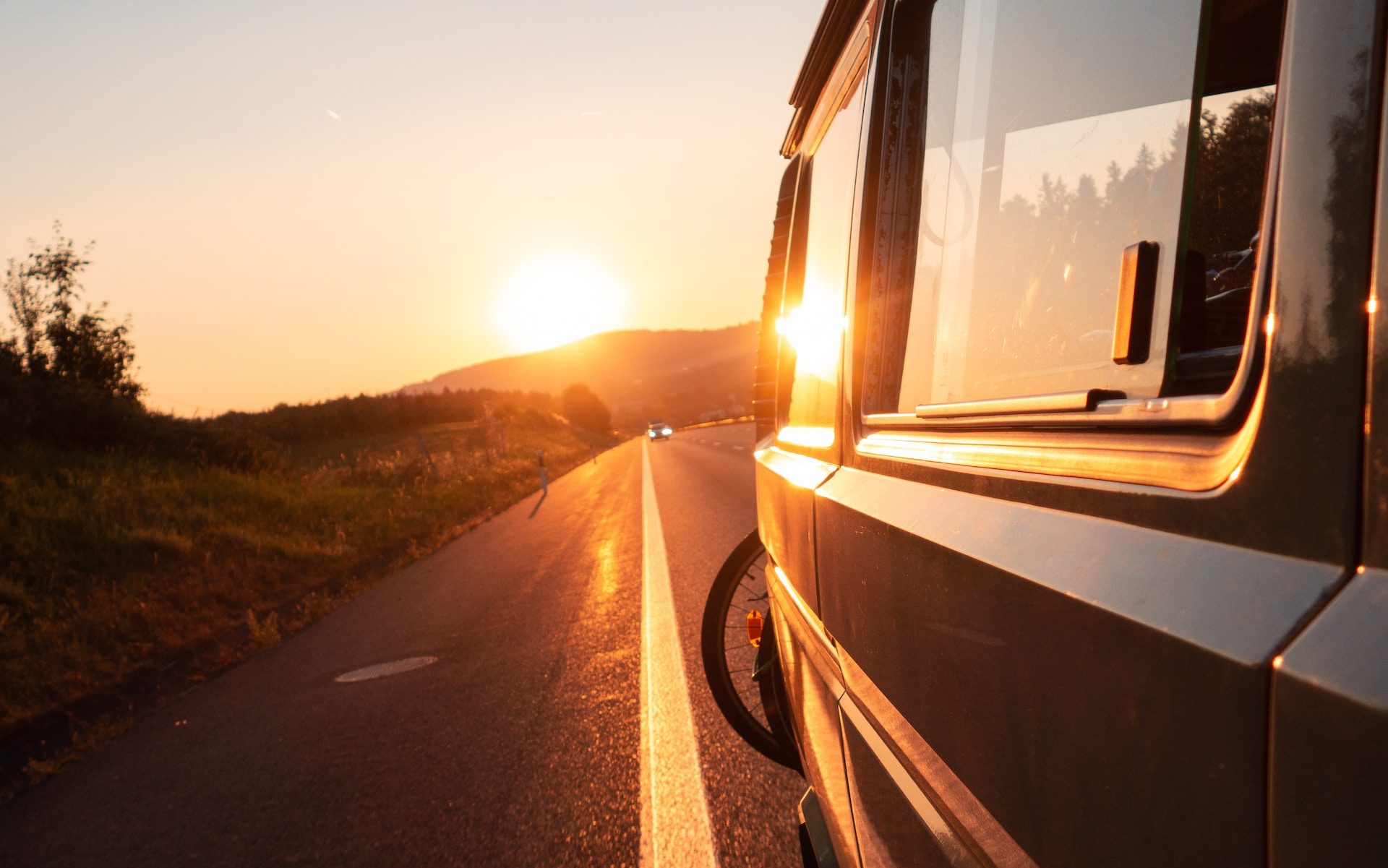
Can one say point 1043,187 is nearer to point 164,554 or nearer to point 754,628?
point 754,628

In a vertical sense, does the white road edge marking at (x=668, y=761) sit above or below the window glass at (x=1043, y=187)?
below

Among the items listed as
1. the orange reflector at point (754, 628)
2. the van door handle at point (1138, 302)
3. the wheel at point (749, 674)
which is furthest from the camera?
the orange reflector at point (754, 628)

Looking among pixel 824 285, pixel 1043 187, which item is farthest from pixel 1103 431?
pixel 824 285

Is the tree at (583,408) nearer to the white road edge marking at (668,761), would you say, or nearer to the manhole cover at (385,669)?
the manhole cover at (385,669)

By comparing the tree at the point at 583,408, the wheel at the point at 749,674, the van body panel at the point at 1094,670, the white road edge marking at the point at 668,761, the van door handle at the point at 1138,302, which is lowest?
the tree at the point at 583,408

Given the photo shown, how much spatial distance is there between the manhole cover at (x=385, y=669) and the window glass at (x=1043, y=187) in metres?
5.34

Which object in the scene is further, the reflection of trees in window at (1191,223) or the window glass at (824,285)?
the window glass at (824,285)

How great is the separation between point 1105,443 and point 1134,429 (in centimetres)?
6

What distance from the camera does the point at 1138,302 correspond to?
3.32 feet

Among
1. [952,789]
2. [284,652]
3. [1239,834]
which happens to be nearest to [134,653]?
[284,652]

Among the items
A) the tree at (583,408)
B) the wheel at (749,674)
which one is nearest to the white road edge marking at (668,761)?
the wheel at (749,674)

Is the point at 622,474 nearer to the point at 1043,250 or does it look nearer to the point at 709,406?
the point at 1043,250

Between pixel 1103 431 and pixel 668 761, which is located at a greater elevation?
pixel 1103 431

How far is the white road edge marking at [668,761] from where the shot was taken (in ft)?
10.5
